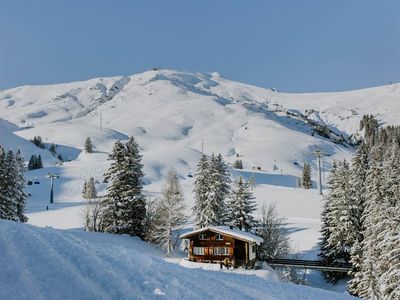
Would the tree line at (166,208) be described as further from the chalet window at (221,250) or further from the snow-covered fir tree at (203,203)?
the chalet window at (221,250)

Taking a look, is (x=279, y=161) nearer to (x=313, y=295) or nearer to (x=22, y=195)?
(x=22, y=195)

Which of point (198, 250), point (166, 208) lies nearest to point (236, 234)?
point (198, 250)

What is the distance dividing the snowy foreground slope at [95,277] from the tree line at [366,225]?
17.3 m

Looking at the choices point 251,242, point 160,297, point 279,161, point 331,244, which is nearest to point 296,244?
point 331,244

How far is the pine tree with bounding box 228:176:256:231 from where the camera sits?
5188 centimetres

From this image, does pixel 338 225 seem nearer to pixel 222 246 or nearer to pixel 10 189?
pixel 222 246

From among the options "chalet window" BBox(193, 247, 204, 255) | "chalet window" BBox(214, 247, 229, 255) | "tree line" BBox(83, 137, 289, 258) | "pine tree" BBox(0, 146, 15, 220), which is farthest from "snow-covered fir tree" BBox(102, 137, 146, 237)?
"pine tree" BBox(0, 146, 15, 220)

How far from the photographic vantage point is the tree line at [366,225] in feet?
102

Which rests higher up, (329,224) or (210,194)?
(210,194)

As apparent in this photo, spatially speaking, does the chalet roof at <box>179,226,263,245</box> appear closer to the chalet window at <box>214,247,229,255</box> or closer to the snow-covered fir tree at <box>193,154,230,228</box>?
→ the chalet window at <box>214,247,229,255</box>

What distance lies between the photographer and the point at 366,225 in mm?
40062

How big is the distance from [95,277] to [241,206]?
138 feet

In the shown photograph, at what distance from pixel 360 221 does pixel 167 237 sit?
21.8m

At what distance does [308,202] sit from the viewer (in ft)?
274
